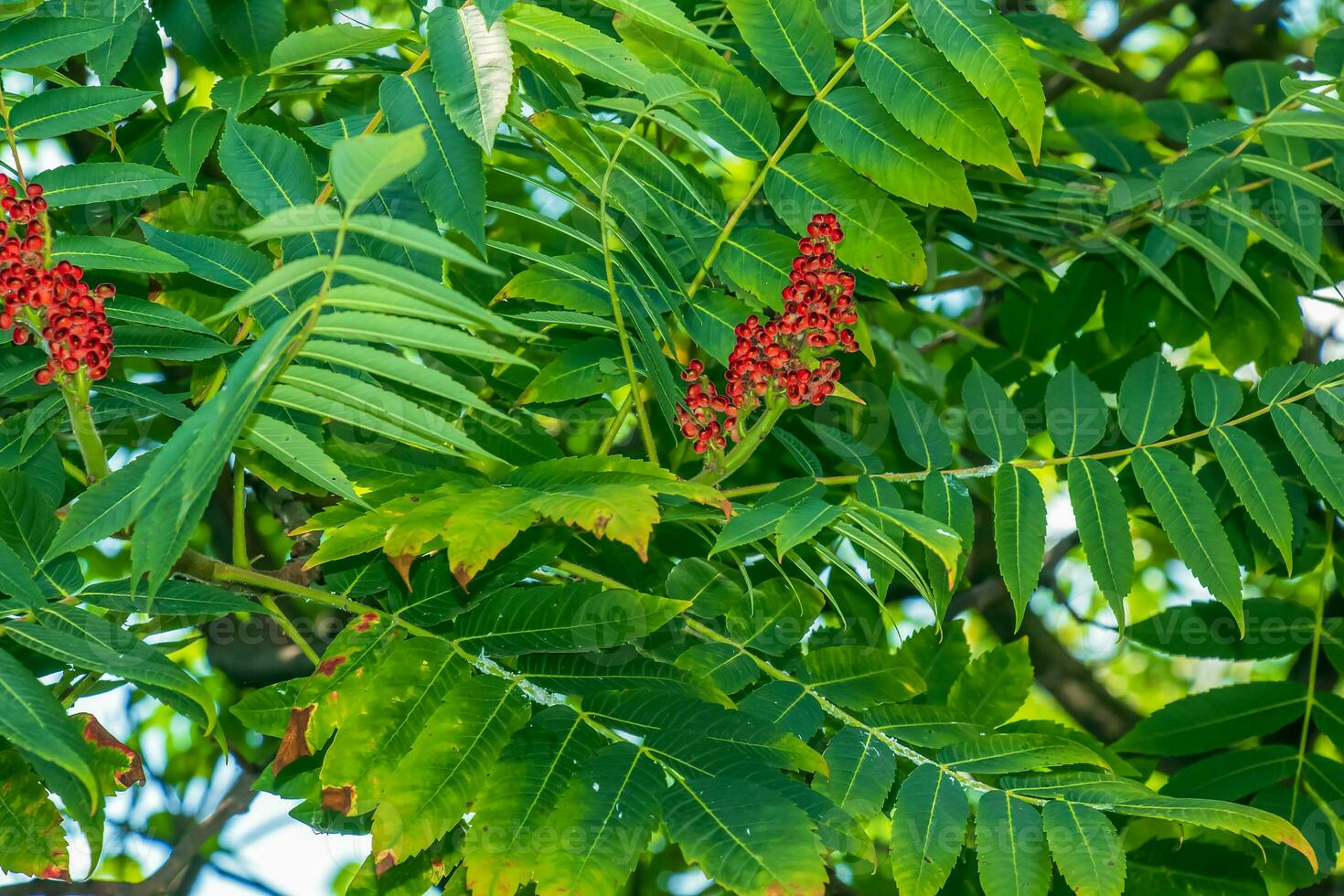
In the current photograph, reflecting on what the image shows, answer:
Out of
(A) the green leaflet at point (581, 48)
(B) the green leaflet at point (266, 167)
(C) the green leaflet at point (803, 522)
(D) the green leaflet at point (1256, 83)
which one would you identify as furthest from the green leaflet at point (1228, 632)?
(B) the green leaflet at point (266, 167)

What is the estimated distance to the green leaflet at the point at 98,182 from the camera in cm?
192

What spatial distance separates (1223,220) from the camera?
9.41ft

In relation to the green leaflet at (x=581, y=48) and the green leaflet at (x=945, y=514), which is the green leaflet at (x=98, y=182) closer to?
the green leaflet at (x=581, y=48)

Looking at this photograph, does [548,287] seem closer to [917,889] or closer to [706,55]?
[706,55]

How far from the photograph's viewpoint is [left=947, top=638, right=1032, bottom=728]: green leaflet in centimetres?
269

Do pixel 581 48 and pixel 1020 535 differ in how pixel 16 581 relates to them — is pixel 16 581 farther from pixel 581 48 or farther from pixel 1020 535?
pixel 1020 535

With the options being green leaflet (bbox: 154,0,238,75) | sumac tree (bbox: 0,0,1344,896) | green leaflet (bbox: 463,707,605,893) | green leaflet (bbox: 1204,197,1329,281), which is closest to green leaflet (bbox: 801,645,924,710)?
sumac tree (bbox: 0,0,1344,896)

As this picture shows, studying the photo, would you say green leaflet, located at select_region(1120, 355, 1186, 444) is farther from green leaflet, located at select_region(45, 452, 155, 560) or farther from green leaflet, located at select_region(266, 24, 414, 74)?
green leaflet, located at select_region(45, 452, 155, 560)

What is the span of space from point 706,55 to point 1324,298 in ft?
6.28

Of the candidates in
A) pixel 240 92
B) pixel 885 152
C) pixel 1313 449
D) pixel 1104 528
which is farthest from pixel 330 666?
pixel 1313 449

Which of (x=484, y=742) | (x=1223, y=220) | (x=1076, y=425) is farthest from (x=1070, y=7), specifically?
(x=484, y=742)

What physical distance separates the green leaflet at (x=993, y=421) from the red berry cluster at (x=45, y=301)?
1.53 m

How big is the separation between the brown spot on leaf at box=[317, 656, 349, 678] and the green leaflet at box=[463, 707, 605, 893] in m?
0.30

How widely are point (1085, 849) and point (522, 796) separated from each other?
803mm
